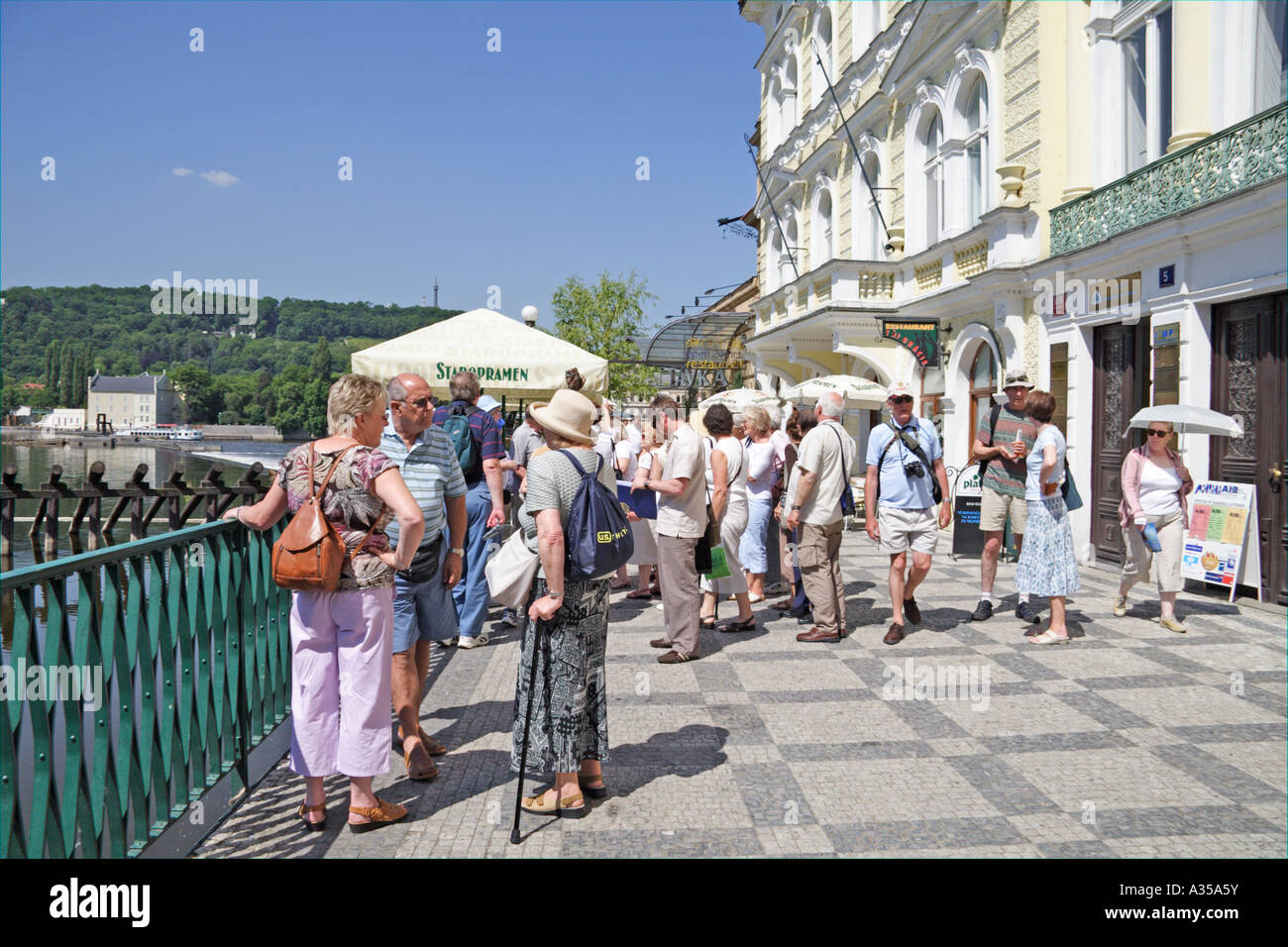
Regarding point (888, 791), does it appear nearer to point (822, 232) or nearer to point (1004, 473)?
point (1004, 473)

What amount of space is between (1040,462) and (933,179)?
1112 centimetres

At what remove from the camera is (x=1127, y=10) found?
464 inches

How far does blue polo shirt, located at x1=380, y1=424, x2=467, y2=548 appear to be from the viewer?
4.25 meters

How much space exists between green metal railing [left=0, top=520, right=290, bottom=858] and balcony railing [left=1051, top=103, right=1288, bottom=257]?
29.9 feet

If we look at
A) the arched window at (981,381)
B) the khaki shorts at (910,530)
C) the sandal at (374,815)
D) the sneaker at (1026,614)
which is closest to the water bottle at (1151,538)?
the sneaker at (1026,614)

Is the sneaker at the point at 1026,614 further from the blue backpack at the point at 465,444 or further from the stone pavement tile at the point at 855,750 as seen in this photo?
the blue backpack at the point at 465,444

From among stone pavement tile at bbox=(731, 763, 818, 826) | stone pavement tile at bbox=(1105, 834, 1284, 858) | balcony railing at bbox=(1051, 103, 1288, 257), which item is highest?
balcony railing at bbox=(1051, 103, 1288, 257)

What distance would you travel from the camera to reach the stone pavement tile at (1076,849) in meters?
3.60

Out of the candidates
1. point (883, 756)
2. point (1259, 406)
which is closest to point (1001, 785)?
point (883, 756)

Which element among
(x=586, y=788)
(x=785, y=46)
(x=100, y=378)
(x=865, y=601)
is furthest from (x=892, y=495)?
(x=100, y=378)

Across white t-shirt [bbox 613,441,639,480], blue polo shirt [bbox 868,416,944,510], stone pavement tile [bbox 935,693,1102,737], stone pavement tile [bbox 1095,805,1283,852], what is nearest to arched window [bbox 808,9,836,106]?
white t-shirt [bbox 613,441,639,480]

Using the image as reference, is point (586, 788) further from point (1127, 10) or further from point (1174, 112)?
point (1127, 10)

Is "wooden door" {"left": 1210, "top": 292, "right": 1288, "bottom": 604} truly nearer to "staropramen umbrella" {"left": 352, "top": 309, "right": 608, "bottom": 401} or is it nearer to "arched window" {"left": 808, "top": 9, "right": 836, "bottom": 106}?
"staropramen umbrella" {"left": 352, "top": 309, "right": 608, "bottom": 401}
